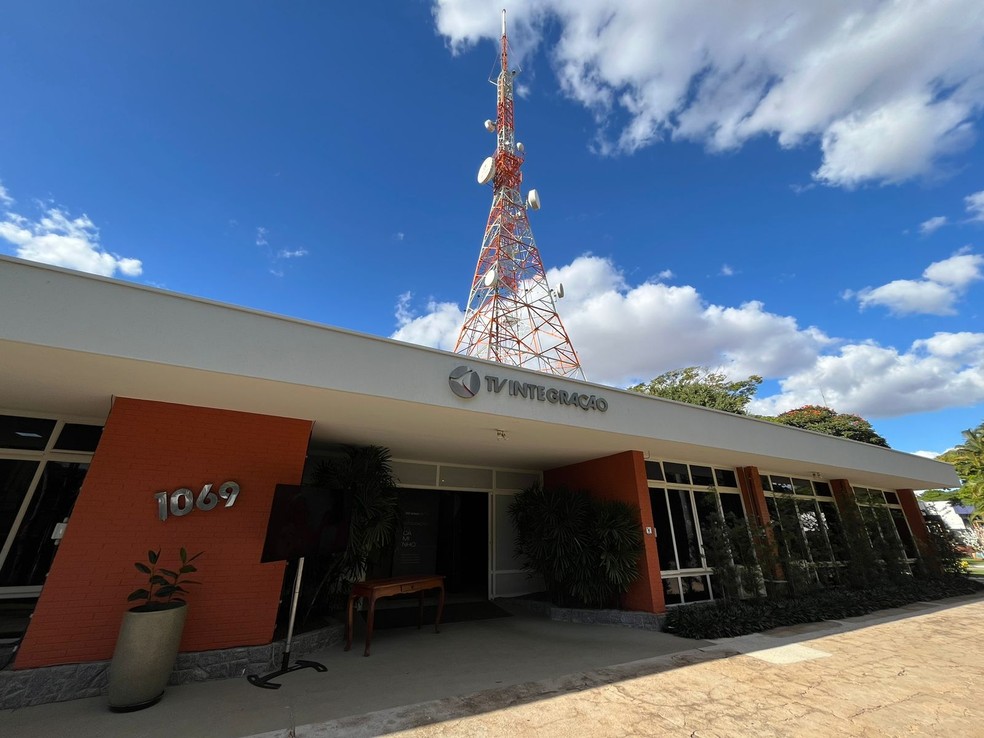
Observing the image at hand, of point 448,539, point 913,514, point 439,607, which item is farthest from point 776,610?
point 913,514

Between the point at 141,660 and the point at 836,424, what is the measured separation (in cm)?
3287

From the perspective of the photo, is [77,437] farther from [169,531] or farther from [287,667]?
[287,667]

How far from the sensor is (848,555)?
9203 mm

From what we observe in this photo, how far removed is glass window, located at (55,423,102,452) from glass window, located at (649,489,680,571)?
835 centimetres

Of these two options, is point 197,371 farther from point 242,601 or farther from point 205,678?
point 205,678

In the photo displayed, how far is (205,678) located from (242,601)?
2.22 feet

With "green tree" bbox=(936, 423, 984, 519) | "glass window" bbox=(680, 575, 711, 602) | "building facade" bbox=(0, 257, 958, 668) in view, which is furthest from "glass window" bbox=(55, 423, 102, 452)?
"green tree" bbox=(936, 423, 984, 519)

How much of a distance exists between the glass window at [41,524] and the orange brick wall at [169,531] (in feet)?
3.61

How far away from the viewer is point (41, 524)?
4.87m

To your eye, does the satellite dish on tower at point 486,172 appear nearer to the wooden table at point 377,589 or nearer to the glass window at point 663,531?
the glass window at point 663,531

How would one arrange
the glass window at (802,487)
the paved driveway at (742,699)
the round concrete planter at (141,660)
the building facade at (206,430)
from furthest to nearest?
the glass window at (802,487) → the building facade at (206,430) → the round concrete planter at (141,660) → the paved driveway at (742,699)

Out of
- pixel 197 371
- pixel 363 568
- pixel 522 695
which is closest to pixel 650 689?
pixel 522 695

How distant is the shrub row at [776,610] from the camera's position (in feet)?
19.1

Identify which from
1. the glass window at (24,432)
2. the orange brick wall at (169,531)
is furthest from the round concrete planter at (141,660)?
the glass window at (24,432)
